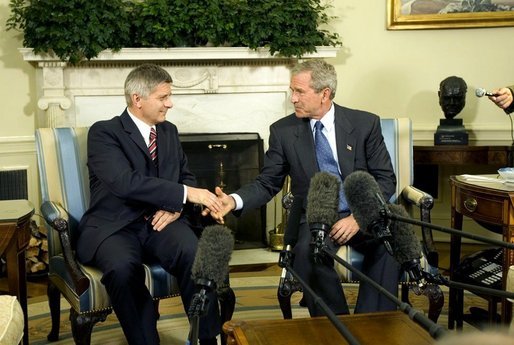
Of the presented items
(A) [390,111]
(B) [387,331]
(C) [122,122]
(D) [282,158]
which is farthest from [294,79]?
(A) [390,111]

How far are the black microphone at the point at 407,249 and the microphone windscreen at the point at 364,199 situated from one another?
0.06 meters

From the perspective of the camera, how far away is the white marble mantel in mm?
4652

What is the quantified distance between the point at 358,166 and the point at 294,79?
506 mm

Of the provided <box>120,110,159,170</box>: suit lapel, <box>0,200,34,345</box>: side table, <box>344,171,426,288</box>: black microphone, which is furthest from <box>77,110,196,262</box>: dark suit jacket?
<box>344,171,426,288</box>: black microphone

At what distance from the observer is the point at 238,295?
4023 millimetres

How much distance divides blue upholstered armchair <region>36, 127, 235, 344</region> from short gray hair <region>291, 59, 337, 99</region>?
1010mm

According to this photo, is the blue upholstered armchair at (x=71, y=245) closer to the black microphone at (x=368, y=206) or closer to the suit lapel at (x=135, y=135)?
the suit lapel at (x=135, y=135)

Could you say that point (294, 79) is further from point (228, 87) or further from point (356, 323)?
point (228, 87)

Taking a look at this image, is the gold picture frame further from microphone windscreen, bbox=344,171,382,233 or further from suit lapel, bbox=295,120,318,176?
microphone windscreen, bbox=344,171,382,233

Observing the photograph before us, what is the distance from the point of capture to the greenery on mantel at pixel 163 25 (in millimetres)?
4402

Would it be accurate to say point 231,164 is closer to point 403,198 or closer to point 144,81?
point 403,198

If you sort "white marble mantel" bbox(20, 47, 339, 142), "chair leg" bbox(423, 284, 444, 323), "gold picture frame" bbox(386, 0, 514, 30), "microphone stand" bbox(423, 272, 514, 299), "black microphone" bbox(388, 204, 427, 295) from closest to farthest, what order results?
"microphone stand" bbox(423, 272, 514, 299) < "black microphone" bbox(388, 204, 427, 295) < "chair leg" bbox(423, 284, 444, 323) < "white marble mantel" bbox(20, 47, 339, 142) < "gold picture frame" bbox(386, 0, 514, 30)

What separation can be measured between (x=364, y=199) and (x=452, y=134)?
332 centimetres

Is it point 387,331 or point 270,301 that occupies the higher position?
point 387,331
